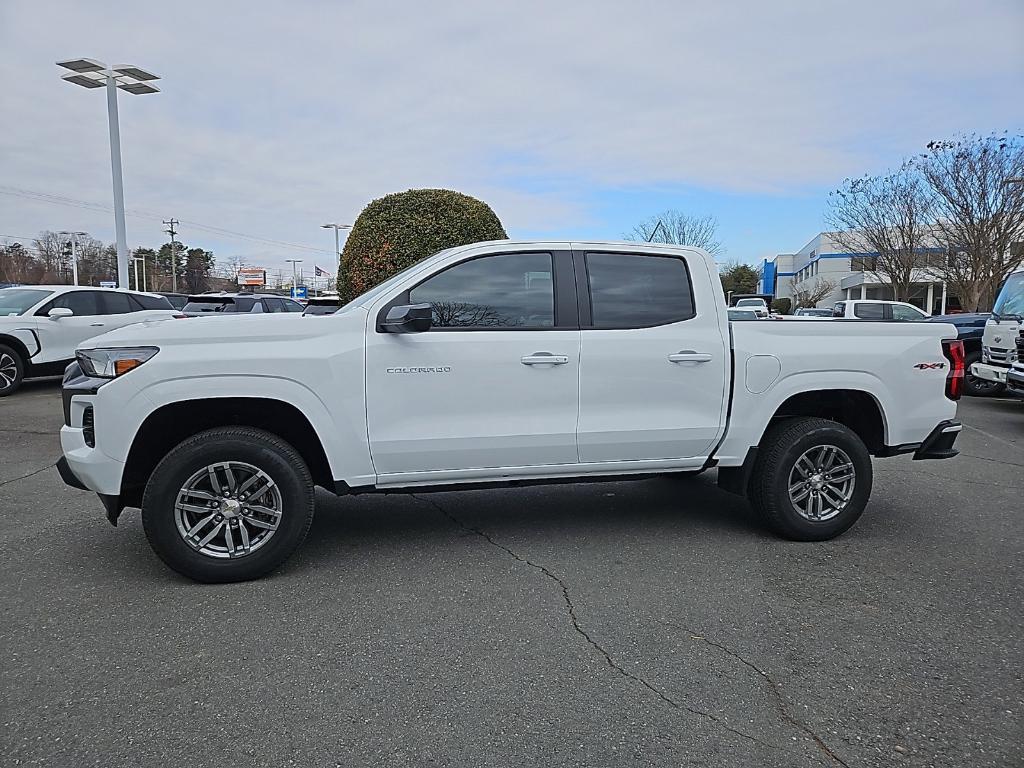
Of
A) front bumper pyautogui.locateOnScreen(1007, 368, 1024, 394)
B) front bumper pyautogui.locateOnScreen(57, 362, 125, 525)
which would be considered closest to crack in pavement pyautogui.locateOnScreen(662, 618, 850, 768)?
front bumper pyautogui.locateOnScreen(57, 362, 125, 525)

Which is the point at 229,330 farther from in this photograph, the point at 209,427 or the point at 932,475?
the point at 932,475

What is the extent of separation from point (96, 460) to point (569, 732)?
284cm

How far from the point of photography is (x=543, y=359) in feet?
14.5

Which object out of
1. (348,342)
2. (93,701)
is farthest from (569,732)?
(348,342)

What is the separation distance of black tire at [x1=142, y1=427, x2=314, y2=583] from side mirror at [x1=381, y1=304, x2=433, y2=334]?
0.90 meters

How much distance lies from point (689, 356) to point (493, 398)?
127 centimetres

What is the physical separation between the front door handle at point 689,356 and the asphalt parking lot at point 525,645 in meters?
1.21

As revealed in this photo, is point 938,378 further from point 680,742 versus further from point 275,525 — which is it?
point 275,525

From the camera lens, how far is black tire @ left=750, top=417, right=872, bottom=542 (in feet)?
15.7

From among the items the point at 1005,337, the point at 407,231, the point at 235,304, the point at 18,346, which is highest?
the point at 407,231

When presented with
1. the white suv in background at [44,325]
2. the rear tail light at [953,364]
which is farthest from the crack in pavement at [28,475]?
the rear tail light at [953,364]

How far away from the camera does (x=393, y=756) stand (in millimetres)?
2609

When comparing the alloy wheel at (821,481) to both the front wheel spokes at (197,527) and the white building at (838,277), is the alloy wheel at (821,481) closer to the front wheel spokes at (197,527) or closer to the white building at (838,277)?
the front wheel spokes at (197,527)

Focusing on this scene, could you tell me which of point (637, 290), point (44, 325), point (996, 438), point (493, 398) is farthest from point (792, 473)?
point (44, 325)
